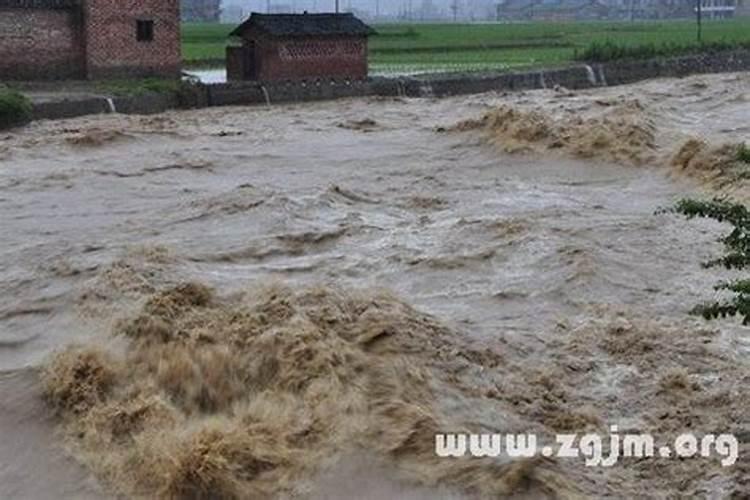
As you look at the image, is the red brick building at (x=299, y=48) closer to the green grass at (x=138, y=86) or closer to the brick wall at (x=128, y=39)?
the brick wall at (x=128, y=39)

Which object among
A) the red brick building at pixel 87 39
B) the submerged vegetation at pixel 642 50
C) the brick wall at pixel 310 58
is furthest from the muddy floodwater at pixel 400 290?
the submerged vegetation at pixel 642 50

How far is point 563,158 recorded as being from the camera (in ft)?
55.1

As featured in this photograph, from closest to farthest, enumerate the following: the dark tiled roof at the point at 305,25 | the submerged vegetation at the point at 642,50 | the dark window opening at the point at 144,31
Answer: the dark window opening at the point at 144,31
the dark tiled roof at the point at 305,25
the submerged vegetation at the point at 642,50

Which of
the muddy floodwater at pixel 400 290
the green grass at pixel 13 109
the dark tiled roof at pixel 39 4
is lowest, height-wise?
the muddy floodwater at pixel 400 290

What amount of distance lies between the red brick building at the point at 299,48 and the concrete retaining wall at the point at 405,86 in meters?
1.85

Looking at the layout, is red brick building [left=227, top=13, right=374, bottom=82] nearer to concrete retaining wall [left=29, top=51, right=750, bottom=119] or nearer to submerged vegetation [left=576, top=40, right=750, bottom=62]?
concrete retaining wall [left=29, top=51, right=750, bottom=119]

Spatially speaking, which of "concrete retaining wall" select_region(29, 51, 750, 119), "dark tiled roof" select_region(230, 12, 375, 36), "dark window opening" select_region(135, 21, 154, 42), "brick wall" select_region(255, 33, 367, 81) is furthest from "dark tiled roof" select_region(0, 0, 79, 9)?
"brick wall" select_region(255, 33, 367, 81)

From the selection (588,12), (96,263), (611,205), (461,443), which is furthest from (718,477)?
(588,12)

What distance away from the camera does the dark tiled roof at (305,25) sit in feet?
91.7

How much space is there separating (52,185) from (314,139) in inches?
220

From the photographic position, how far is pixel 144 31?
2666 cm

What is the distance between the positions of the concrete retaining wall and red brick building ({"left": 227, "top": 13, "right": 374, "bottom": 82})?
72.9 inches

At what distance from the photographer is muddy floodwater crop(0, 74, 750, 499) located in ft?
20.8

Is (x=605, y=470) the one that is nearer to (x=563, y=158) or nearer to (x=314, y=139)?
(x=563, y=158)
